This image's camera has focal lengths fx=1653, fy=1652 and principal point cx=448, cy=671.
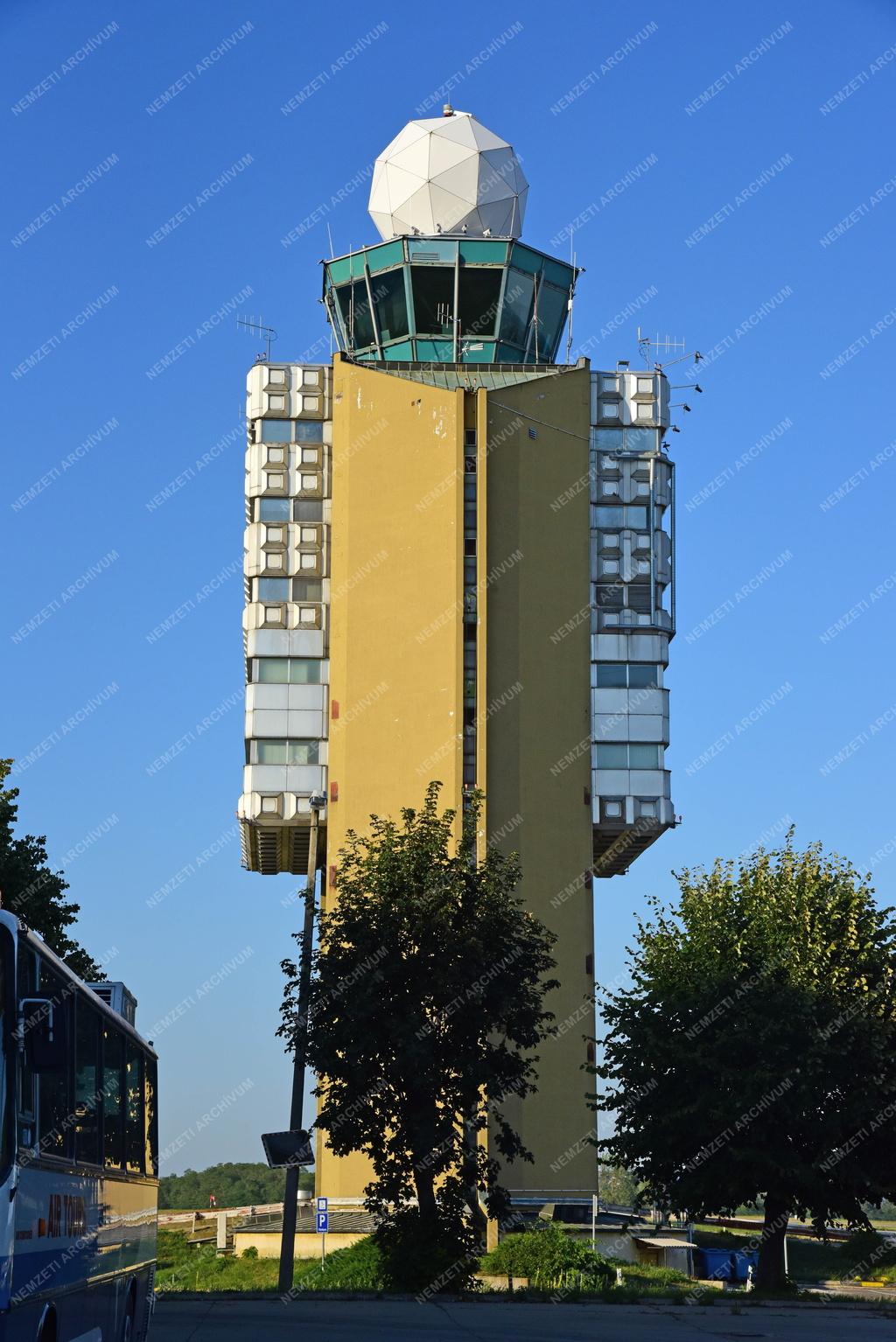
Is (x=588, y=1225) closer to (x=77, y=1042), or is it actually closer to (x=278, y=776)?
(x=278, y=776)

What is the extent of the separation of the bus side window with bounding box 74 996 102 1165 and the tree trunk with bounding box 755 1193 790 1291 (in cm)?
2327

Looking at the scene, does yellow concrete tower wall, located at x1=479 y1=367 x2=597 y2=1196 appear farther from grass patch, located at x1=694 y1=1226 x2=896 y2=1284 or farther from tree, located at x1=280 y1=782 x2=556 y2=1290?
tree, located at x1=280 y1=782 x2=556 y2=1290

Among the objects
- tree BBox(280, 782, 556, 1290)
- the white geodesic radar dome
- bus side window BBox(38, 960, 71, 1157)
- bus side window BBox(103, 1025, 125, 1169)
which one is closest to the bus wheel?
bus side window BBox(103, 1025, 125, 1169)

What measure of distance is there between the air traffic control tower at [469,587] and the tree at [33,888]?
19.2m

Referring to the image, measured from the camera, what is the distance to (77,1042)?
543 inches

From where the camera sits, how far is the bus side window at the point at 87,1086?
44.9 ft

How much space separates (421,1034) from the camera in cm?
3112

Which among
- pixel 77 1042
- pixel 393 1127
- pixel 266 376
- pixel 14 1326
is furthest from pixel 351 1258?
pixel 266 376

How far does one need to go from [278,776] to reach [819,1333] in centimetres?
3993

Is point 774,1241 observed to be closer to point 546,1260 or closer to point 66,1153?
point 546,1260

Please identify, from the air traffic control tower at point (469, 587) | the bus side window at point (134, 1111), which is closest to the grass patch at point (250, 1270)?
the air traffic control tower at point (469, 587)

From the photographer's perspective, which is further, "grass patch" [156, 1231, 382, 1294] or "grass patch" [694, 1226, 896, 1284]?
"grass patch" [694, 1226, 896, 1284]

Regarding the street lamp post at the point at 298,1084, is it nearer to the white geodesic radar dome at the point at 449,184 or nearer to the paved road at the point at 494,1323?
the paved road at the point at 494,1323

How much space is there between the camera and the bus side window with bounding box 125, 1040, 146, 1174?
17.5 m
